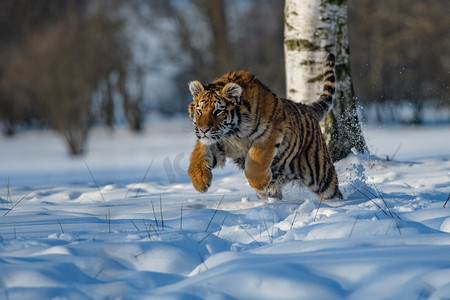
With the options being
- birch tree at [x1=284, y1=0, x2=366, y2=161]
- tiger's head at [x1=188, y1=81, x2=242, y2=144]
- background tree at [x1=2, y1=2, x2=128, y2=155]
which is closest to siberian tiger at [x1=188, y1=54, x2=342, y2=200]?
tiger's head at [x1=188, y1=81, x2=242, y2=144]

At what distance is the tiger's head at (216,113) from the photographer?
11.6ft

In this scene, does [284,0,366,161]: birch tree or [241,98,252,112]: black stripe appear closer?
[241,98,252,112]: black stripe

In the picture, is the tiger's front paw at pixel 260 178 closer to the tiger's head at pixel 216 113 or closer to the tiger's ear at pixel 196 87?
the tiger's head at pixel 216 113

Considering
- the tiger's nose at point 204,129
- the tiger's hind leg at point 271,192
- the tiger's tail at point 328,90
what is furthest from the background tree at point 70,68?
the tiger's nose at point 204,129

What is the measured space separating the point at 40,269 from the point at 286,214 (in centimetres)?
173

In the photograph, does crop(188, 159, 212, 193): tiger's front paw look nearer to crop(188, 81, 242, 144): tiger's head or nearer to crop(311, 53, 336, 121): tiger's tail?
crop(188, 81, 242, 144): tiger's head

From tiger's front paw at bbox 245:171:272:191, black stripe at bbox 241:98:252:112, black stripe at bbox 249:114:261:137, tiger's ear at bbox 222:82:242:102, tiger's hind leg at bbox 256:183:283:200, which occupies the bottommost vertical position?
tiger's hind leg at bbox 256:183:283:200

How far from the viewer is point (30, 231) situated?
275 centimetres

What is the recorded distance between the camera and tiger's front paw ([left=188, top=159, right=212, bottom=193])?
363 centimetres

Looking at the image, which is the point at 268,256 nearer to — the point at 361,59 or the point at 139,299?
the point at 139,299

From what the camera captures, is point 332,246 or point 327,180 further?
point 327,180

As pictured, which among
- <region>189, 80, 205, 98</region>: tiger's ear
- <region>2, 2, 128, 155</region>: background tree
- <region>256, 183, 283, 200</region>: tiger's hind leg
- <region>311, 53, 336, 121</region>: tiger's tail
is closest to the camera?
<region>189, 80, 205, 98</region>: tiger's ear

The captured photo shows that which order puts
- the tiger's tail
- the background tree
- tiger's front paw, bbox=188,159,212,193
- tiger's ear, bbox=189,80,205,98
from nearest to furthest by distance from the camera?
tiger's front paw, bbox=188,159,212,193 < tiger's ear, bbox=189,80,205,98 < the tiger's tail < the background tree

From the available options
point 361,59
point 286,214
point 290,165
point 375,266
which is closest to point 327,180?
point 290,165
